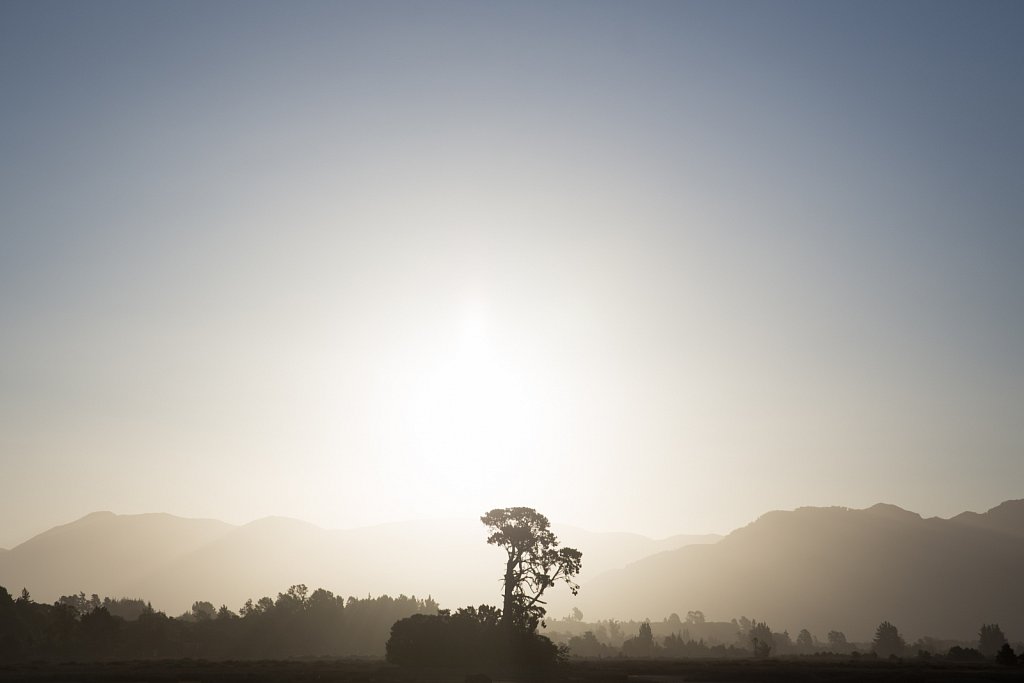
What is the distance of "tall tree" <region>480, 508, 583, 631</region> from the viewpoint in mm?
73938

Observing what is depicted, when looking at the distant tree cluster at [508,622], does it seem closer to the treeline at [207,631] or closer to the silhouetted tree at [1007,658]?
the silhouetted tree at [1007,658]

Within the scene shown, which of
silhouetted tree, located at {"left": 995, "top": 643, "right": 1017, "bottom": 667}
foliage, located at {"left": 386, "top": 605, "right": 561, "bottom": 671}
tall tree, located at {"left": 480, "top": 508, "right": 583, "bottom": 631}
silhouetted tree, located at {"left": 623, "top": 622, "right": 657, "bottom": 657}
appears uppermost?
tall tree, located at {"left": 480, "top": 508, "right": 583, "bottom": 631}

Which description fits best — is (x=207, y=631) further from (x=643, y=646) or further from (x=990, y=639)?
(x=990, y=639)

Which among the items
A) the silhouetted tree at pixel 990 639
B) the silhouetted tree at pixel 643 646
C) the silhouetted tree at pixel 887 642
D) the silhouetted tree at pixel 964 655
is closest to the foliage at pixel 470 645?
the silhouetted tree at pixel 964 655

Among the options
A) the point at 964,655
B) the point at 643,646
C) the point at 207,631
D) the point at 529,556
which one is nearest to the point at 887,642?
the point at 964,655

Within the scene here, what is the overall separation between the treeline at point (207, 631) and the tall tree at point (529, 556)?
63.1m

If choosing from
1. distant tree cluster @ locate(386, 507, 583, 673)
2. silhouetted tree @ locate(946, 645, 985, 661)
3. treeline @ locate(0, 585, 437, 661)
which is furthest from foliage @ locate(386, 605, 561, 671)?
silhouetted tree @ locate(946, 645, 985, 661)

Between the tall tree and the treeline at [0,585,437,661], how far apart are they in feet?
207

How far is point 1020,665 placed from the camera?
8531cm

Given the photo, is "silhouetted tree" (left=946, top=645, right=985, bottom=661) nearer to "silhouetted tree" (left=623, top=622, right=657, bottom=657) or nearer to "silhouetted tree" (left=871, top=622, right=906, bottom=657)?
"silhouetted tree" (left=871, top=622, right=906, bottom=657)

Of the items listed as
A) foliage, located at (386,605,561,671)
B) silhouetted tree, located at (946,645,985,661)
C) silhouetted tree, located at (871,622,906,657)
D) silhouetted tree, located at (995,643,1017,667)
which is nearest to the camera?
foliage, located at (386,605,561,671)

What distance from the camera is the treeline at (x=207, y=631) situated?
108 m

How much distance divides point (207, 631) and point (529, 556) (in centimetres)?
8231

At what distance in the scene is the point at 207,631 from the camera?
416ft
